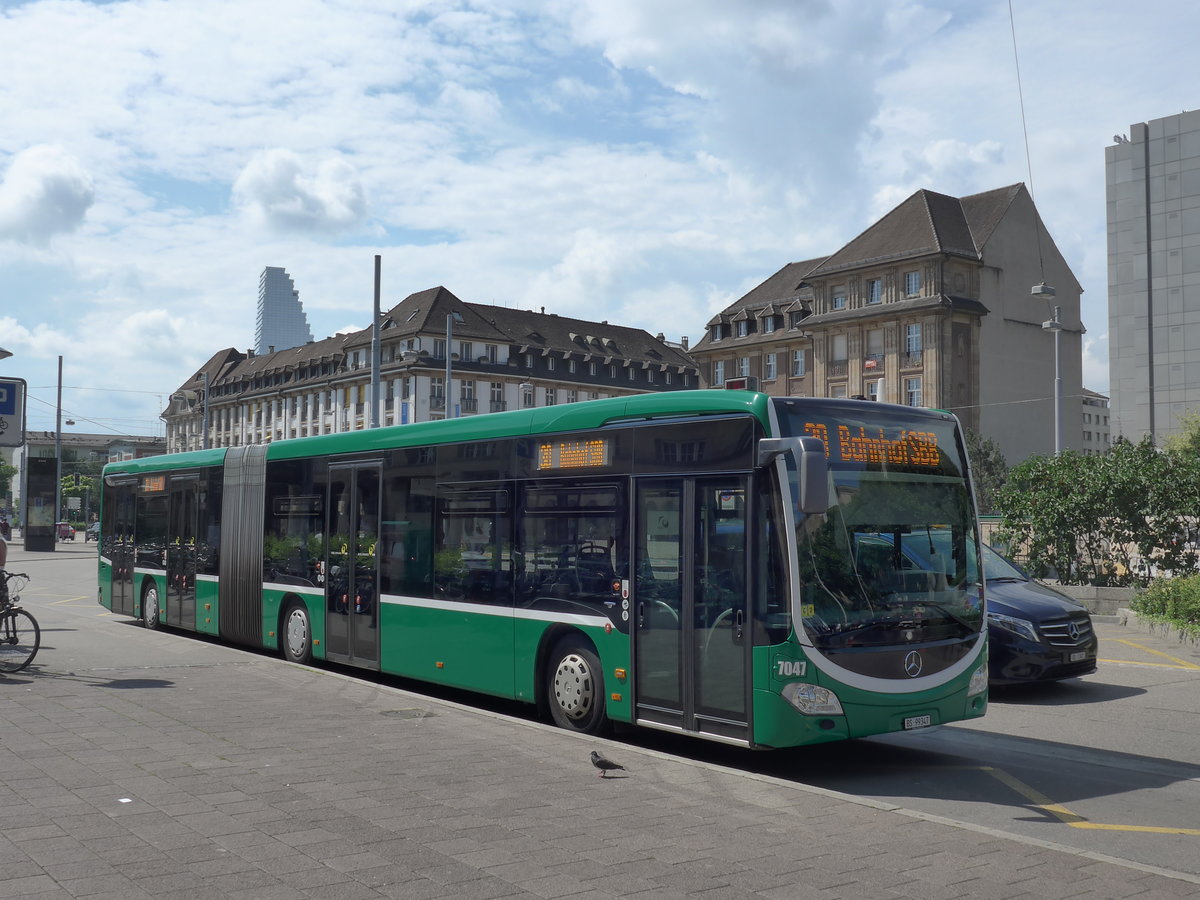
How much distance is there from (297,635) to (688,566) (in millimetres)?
7883

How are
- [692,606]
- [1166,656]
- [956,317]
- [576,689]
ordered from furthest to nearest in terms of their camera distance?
1. [956,317]
2. [1166,656]
3. [576,689]
4. [692,606]

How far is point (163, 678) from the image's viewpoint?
13055mm

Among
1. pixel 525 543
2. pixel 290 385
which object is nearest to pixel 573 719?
pixel 525 543

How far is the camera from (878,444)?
922cm

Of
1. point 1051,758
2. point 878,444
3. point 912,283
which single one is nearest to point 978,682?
point 1051,758

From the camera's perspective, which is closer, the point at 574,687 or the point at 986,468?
the point at 574,687

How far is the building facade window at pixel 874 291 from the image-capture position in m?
66.6

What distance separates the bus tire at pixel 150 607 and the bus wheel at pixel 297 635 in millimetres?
5333

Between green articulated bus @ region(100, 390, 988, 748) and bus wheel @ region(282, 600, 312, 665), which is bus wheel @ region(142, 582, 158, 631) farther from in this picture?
green articulated bus @ region(100, 390, 988, 748)

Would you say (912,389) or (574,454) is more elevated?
(912,389)

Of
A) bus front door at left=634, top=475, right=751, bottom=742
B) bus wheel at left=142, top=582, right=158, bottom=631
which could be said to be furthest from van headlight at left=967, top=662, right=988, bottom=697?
bus wheel at left=142, top=582, right=158, bottom=631

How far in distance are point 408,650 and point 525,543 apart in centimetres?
254

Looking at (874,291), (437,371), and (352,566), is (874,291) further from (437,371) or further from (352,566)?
(352,566)

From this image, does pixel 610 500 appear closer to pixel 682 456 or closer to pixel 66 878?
pixel 682 456
